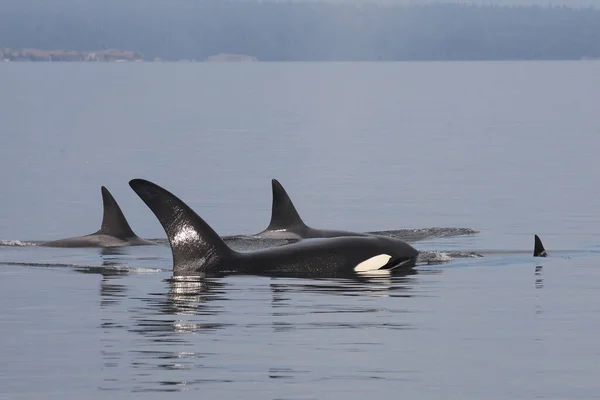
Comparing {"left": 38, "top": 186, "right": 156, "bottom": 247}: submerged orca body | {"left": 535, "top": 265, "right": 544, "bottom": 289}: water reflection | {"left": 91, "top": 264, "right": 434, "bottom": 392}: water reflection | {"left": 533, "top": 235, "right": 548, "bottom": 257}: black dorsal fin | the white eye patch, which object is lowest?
{"left": 91, "top": 264, "right": 434, "bottom": 392}: water reflection

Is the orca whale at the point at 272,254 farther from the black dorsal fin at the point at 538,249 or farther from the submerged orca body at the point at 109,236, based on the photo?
the submerged orca body at the point at 109,236

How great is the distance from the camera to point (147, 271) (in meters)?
22.5

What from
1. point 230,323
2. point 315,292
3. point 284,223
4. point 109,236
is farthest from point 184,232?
point 284,223

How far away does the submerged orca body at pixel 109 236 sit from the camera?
27.1 meters

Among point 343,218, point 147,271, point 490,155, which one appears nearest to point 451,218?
point 343,218

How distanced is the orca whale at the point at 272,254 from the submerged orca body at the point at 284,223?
A: 5.23m

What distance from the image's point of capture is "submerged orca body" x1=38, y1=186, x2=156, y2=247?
1065 inches

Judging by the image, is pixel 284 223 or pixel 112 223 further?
pixel 284 223

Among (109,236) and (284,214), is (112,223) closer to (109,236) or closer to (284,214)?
(109,236)

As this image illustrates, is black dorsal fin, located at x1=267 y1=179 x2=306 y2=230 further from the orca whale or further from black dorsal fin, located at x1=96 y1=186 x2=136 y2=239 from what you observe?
the orca whale

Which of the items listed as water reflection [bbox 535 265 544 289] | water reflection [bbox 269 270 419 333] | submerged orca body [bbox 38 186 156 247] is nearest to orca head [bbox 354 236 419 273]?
water reflection [bbox 269 270 419 333]

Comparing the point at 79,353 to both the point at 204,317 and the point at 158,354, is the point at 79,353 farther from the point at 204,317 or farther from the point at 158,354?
the point at 204,317

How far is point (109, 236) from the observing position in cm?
2736

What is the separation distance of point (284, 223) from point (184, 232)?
24.6ft
